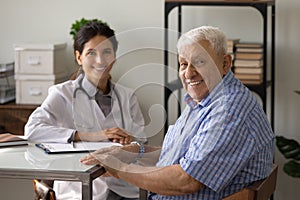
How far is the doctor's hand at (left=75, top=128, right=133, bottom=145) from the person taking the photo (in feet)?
9.35

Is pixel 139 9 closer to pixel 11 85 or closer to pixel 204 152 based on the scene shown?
pixel 11 85

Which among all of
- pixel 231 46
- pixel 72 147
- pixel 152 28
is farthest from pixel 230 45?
pixel 72 147

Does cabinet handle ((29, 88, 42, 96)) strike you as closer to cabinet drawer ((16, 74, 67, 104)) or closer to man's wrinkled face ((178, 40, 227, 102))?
cabinet drawer ((16, 74, 67, 104))

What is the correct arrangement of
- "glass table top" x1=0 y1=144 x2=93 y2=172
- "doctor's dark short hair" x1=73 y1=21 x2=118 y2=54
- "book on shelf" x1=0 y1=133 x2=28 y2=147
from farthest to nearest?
"doctor's dark short hair" x1=73 y1=21 x2=118 y2=54, "book on shelf" x1=0 y1=133 x2=28 y2=147, "glass table top" x1=0 y1=144 x2=93 y2=172

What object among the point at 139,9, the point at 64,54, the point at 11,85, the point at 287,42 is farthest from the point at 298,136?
the point at 11,85

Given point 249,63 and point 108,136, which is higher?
point 249,63

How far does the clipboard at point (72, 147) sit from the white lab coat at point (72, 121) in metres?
0.06

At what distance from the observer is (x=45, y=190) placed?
2.88 m

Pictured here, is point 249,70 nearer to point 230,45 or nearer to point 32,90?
point 230,45

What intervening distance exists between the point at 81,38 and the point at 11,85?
1.19m

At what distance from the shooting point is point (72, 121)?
3111 millimetres

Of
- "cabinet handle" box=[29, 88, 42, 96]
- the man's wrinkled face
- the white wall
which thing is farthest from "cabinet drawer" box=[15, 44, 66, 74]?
the man's wrinkled face

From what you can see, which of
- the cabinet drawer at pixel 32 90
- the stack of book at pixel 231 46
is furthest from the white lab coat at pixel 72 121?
the cabinet drawer at pixel 32 90

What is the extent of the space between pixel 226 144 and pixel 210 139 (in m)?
0.05
